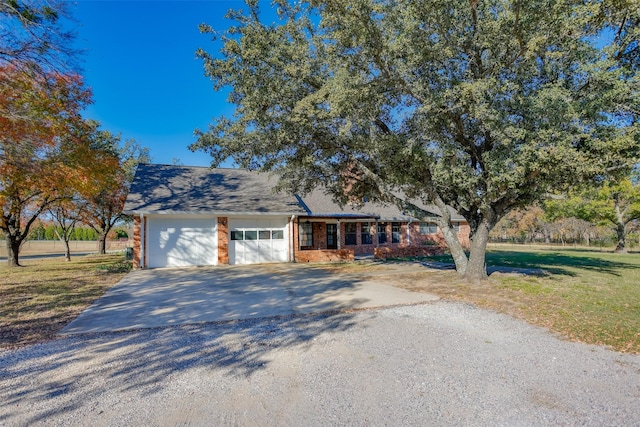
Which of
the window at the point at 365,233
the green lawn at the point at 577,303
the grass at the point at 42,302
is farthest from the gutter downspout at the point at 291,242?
the green lawn at the point at 577,303

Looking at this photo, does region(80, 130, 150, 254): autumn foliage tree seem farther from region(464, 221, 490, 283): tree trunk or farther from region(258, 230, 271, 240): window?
region(464, 221, 490, 283): tree trunk

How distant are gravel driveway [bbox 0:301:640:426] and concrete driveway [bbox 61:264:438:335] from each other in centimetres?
104

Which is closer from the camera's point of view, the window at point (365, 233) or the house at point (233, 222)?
the house at point (233, 222)

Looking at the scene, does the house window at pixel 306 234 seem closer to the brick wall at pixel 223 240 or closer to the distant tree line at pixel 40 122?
the brick wall at pixel 223 240

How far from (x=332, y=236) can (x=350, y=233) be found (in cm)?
137

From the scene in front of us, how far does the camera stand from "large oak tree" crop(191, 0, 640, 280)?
7.37 metres

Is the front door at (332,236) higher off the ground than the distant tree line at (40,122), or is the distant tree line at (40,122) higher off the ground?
the distant tree line at (40,122)

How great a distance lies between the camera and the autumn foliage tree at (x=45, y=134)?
29.8 ft

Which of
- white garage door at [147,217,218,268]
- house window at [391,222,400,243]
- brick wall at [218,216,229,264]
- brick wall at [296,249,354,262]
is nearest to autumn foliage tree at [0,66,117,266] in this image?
white garage door at [147,217,218,268]

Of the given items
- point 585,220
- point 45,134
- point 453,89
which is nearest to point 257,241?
point 45,134

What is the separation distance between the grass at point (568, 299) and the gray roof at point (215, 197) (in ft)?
16.8

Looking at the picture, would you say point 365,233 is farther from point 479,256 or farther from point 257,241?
point 479,256

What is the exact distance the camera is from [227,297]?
28.9 ft

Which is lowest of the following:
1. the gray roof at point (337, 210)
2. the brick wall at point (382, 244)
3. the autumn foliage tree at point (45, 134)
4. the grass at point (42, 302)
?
the grass at point (42, 302)
